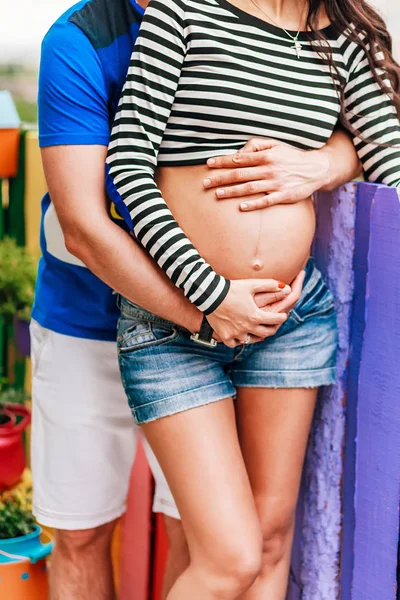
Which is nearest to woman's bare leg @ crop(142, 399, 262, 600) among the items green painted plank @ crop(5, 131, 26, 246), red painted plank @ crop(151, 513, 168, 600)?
red painted plank @ crop(151, 513, 168, 600)

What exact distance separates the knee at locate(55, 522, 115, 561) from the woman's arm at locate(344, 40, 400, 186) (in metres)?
1.07

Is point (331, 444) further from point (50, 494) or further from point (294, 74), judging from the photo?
point (294, 74)

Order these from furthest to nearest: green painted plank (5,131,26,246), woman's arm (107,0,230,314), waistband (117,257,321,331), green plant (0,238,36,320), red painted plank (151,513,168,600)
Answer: green painted plank (5,131,26,246) < green plant (0,238,36,320) < red painted plank (151,513,168,600) < waistband (117,257,321,331) < woman's arm (107,0,230,314)

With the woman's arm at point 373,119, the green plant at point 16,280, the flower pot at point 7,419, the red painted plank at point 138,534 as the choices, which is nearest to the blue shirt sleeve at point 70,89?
the woman's arm at point 373,119

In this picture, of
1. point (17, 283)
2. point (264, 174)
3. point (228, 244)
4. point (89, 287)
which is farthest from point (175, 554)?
point (17, 283)

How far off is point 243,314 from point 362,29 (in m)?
0.68

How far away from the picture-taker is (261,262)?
1.56 meters

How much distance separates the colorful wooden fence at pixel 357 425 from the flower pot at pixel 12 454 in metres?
1.20

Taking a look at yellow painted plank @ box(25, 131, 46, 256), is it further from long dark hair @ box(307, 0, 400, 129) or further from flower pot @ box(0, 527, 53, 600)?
long dark hair @ box(307, 0, 400, 129)

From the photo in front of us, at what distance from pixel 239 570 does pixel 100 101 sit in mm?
936

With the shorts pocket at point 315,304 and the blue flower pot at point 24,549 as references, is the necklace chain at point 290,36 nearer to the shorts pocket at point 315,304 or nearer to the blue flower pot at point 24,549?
the shorts pocket at point 315,304

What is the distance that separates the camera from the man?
1.54 metres

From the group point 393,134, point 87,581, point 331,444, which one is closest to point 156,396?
point 331,444

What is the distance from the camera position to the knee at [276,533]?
65.6 inches
